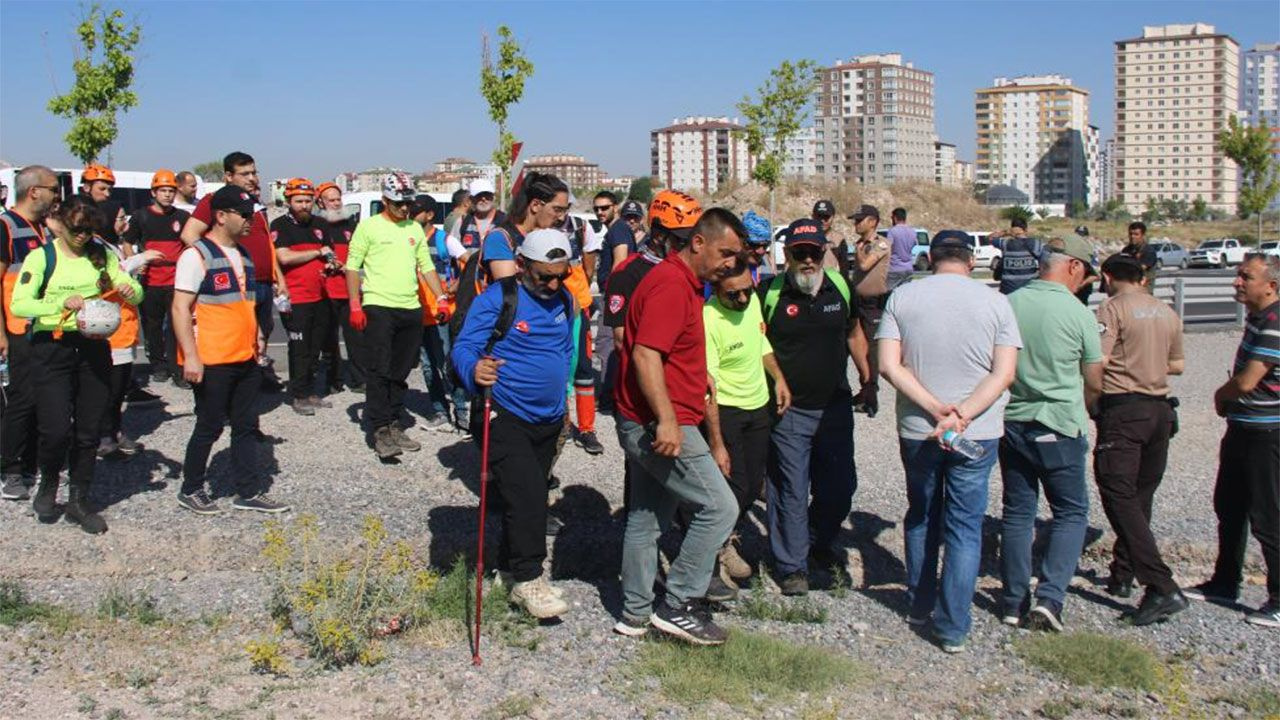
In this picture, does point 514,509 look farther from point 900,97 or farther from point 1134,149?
point 1134,149

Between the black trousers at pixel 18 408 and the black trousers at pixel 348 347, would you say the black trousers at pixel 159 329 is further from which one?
the black trousers at pixel 18 408

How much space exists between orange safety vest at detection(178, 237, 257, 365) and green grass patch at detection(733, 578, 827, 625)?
134 inches

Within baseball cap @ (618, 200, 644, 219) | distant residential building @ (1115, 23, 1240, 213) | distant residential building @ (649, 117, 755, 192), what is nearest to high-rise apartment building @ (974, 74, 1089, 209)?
distant residential building @ (1115, 23, 1240, 213)

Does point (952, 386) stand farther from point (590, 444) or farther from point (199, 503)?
point (199, 503)

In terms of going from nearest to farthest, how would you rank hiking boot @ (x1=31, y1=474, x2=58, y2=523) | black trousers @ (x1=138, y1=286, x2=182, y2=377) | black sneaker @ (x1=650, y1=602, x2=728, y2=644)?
black sneaker @ (x1=650, y1=602, x2=728, y2=644)
hiking boot @ (x1=31, y1=474, x2=58, y2=523)
black trousers @ (x1=138, y1=286, x2=182, y2=377)

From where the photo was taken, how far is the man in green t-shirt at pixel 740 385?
566 centimetres

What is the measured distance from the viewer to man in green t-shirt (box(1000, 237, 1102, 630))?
5.68 metres

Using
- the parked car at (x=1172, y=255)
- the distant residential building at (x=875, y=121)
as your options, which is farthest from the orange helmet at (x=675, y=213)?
the distant residential building at (x=875, y=121)

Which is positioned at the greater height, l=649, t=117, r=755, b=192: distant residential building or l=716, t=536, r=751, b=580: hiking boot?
l=649, t=117, r=755, b=192: distant residential building

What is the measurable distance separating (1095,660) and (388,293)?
5.32m

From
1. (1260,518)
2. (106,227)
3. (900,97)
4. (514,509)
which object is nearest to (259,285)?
(106,227)

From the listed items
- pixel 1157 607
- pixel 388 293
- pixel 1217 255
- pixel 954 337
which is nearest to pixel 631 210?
pixel 388 293

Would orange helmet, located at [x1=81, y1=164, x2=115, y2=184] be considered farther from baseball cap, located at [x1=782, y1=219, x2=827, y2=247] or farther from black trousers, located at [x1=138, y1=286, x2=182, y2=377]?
baseball cap, located at [x1=782, y1=219, x2=827, y2=247]

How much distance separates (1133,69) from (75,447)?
179 m
